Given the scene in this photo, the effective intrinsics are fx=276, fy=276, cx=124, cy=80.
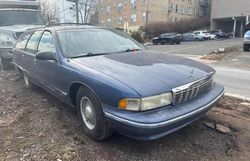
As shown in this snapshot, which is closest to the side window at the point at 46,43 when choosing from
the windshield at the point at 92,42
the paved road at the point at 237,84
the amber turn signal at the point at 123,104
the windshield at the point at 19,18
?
the windshield at the point at 92,42

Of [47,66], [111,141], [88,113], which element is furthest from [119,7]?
[111,141]

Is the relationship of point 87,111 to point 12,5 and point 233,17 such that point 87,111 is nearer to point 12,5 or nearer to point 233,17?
point 12,5

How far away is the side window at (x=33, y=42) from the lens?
5.29 metres

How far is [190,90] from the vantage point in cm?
331

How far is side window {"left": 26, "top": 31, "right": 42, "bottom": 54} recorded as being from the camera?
5293 millimetres

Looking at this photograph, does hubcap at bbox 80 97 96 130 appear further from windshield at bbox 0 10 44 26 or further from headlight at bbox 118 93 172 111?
windshield at bbox 0 10 44 26

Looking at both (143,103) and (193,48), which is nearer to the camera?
(143,103)

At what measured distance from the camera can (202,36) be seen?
42.7 meters

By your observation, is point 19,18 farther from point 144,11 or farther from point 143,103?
point 144,11

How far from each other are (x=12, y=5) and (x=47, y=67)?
22.9 ft

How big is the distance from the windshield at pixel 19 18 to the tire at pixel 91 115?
7456 millimetres

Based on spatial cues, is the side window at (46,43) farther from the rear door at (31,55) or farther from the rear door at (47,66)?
the rear door at (31,55)

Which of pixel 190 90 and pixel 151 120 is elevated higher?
pixel 190 90

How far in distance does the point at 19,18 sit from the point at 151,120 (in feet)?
29.1
